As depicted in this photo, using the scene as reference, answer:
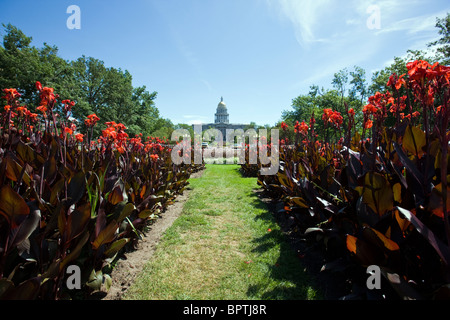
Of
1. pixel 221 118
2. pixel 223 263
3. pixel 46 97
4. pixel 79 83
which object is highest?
pixel 221 118

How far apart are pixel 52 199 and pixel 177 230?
2268mm

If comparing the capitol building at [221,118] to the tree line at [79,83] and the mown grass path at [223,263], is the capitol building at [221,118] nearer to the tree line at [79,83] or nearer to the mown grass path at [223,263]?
the tree line at [79,83]

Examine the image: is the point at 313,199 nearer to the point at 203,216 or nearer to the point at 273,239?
the point at 273,239

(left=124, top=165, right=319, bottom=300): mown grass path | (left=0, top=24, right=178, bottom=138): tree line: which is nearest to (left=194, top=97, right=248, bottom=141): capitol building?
(left=0, top=24, right=178, bottom=138): tree line

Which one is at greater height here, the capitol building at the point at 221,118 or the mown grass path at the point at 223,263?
the capitol building at the point at 221,118

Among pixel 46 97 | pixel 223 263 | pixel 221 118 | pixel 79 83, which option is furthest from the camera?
pixel 221 118

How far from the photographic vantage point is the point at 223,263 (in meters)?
2.79

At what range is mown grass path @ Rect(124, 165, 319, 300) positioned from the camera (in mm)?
2211

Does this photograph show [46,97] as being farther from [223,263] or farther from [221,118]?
[221,118]

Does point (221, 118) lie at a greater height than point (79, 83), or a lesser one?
greater

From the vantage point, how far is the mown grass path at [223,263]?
2.21m

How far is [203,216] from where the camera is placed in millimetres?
4516

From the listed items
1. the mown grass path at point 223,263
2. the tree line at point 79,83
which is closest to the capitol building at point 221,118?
the tree line at point 79,83

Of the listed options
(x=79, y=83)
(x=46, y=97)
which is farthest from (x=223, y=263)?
(x=79, y=83)
